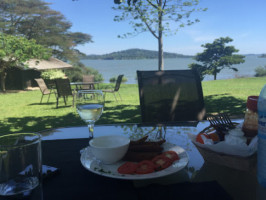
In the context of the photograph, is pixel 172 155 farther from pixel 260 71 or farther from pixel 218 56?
pixel 218 56

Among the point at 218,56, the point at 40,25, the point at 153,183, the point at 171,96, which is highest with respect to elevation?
the point at 40,25

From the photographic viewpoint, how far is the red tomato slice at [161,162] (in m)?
0.71

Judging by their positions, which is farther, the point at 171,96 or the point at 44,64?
the point at 44,64

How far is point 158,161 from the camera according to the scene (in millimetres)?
727

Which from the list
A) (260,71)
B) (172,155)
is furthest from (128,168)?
(260,71)

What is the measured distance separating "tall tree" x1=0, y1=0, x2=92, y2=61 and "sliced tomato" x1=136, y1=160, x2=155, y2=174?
27049 millimetres

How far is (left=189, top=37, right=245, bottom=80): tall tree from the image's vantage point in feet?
65.4

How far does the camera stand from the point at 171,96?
206cm

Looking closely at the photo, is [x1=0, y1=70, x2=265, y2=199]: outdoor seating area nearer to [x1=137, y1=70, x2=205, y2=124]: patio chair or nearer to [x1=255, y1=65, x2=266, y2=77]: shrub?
[x1=137, y1=70, x2=205, y2=124]: patio chair

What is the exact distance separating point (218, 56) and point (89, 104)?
21.4m

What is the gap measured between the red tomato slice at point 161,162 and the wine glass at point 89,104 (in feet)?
1.16

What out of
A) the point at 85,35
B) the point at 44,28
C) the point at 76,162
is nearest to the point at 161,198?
the point at 76,162

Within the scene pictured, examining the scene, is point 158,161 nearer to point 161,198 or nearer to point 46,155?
point 161,198

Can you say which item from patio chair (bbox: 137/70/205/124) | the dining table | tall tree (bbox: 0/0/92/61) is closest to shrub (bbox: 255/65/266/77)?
patio chair (bbox: 137/70/205/124)
